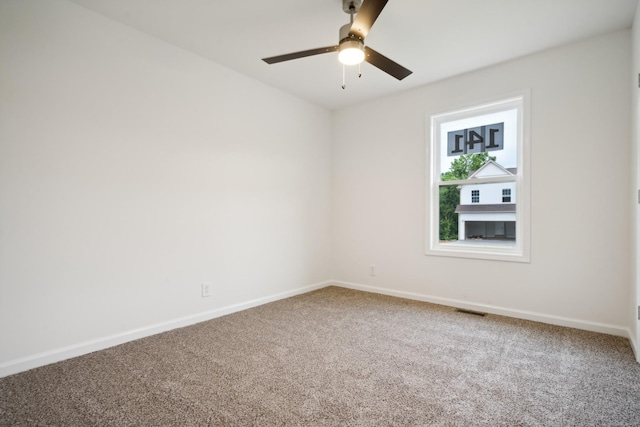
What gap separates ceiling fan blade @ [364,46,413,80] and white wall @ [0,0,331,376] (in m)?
1.63

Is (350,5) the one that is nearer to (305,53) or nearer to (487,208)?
(305,53)

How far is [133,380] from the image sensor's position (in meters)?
1.97

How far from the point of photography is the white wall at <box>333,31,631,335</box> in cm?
268

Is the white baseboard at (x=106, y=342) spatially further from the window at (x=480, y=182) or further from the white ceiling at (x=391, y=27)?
the white ceiling at (x=391, y=27)

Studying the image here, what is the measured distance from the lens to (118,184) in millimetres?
2543

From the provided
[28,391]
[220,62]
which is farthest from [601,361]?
[220,62]

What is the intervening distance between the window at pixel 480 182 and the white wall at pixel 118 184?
6.21 feet

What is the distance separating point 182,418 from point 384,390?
3.51ft

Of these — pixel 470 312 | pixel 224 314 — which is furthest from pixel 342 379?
pixel 470 312

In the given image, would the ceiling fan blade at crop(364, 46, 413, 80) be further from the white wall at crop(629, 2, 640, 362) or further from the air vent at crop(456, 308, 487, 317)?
Answer: the air vent at crop(456, 308, 487, 317)

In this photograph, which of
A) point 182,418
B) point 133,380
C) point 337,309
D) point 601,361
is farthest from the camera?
point 337,309

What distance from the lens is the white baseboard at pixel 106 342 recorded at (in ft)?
6.81

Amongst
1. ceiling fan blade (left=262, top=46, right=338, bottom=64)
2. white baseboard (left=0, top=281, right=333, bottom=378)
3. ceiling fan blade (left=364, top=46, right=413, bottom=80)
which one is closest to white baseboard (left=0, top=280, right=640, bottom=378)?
white baseboard (left=0, top=281, right=333, bottom=378)

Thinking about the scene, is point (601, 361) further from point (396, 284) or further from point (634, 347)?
point (396, 284)
